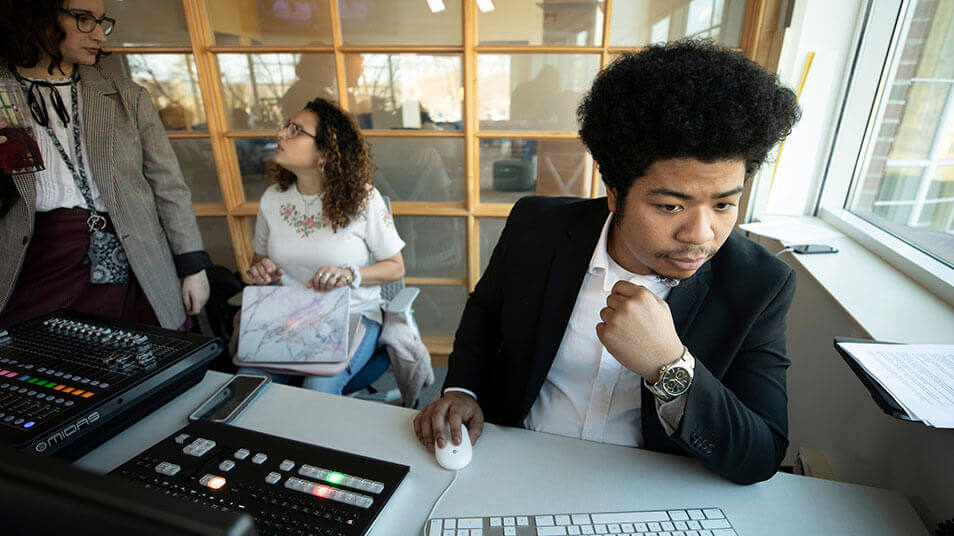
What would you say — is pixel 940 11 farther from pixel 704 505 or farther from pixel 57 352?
pixel 57 352

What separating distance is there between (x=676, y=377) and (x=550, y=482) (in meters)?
A: 0.27

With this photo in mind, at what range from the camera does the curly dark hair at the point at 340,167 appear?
5.68ft

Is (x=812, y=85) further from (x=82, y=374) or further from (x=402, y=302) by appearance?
(x=82, y=374)

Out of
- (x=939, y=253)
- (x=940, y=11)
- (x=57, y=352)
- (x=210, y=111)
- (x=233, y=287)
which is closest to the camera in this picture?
(x=57, y=352)

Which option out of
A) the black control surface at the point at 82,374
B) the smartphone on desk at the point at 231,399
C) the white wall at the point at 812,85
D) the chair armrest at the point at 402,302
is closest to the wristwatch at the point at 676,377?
the smartphone on desk at the point at 231,399

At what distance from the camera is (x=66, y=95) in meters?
1.42

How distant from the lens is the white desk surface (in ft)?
2.29

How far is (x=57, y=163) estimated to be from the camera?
4.61ft

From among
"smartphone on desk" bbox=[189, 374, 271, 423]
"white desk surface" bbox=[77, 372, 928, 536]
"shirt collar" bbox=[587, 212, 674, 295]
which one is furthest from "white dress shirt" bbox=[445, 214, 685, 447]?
"smartphone on desk" bbox=[189, 374, 271, 423]

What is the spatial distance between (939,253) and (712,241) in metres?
1.06

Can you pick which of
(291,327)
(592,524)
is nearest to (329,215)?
(291,327)

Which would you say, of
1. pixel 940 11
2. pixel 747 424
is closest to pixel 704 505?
pixel 747 424

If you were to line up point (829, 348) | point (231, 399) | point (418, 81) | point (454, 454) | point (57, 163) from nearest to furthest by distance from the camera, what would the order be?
point (454, 454), point (231, 399), point (829, 348), point (57, 163), point (418, 81)

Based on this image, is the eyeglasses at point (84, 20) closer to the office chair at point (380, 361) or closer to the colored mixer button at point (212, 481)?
the office chair at point (380, 361)
